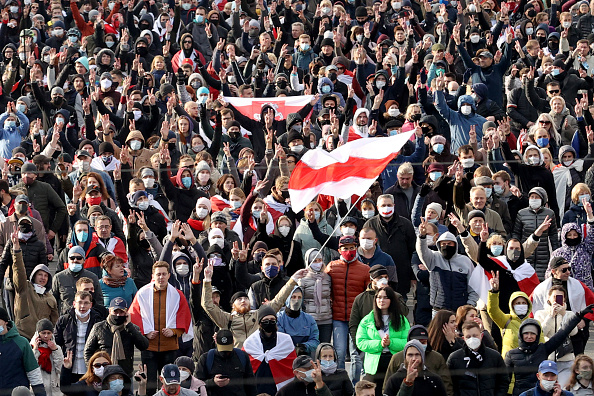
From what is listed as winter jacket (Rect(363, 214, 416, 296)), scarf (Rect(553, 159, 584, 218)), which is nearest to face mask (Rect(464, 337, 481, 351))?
winter jacket (Rect(363, 214, 416, 296))

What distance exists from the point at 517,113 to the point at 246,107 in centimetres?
388

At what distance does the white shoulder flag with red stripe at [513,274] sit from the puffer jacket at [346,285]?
1118 millimetres

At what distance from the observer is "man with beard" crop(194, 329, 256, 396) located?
1423cm

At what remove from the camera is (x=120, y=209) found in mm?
17891

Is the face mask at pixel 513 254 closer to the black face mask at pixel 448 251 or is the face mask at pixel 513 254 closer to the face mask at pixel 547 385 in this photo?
the black face mask at pixel 448 251

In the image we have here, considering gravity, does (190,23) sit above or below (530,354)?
above

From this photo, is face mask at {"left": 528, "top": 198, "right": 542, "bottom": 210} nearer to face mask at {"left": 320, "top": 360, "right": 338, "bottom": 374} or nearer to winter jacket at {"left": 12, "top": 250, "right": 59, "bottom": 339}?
face mask at {"left": 320, "top": 360, "right": 338, "bottom": 374}

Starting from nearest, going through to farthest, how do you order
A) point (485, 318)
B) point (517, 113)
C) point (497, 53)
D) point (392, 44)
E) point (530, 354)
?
point (530, 354) → point (485, 318) → point (517, 113) → point (497, 53) → point (392, 44)

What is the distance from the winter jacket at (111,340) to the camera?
14719 mm

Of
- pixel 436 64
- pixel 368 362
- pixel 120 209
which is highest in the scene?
pixel 436 64

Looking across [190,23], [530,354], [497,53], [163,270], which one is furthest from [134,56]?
[530,354]

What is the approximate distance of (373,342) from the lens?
14.5 m

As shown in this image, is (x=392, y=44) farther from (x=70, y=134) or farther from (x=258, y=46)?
(x=70, y=134)

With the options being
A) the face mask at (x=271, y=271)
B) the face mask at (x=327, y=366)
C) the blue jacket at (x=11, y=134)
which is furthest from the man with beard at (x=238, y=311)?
the blue jacket at (x=11, y=134)
